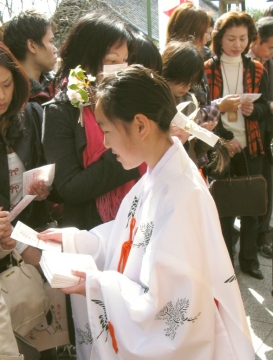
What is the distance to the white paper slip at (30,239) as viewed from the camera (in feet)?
6.74

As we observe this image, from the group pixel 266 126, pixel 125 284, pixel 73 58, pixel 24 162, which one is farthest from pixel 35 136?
pixel 266 126

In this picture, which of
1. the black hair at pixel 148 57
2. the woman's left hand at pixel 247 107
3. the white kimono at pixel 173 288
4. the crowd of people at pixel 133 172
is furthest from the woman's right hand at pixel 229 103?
the white kimono at pixel 173 288

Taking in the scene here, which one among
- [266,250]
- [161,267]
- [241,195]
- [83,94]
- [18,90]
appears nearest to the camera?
[161,267]

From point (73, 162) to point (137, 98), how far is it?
2.29ft

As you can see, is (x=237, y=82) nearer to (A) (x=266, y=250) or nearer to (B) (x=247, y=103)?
(B) (x=247, y=103)

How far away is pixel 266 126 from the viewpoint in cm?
434

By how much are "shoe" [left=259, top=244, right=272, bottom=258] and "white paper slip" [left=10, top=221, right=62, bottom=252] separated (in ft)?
8.82

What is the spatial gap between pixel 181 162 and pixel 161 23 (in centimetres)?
331

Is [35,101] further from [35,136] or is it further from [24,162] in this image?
[24,162]

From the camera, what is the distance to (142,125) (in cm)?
191

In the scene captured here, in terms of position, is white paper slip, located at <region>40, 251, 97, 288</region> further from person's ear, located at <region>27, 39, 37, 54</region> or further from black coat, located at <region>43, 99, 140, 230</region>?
person's ear, located at <region>27, 39, 37, 54</region>

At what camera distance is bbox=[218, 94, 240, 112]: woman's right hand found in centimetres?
364

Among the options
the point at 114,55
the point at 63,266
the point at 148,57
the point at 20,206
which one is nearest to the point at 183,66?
the point at 148,57

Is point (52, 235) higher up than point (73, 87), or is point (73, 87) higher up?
point (73, 87)
